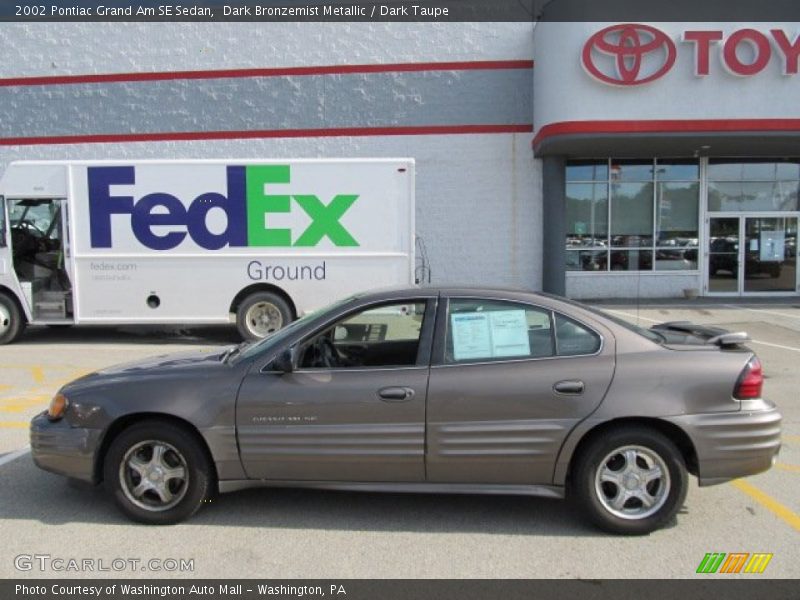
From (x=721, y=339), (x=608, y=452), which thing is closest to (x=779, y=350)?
(x=721, y=339)

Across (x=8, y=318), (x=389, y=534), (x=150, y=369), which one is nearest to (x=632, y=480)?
(x=389, y=534)

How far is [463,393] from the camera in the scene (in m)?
3.74

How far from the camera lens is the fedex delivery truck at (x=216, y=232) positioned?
1026 centimetres

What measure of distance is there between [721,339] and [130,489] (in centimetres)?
376

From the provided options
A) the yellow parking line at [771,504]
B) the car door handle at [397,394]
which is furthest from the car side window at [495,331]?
the yellow parking line at [771,504]

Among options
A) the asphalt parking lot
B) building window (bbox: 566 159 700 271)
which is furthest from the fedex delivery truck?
building window (bbox: 566 159 700 271)

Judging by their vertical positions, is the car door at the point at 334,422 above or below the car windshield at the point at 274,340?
below

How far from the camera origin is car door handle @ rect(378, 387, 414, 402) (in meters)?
3.76

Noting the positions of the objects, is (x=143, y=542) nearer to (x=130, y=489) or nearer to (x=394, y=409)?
(x=130, y=489)

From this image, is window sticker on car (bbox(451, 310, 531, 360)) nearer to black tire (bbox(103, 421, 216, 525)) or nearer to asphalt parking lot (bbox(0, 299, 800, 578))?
asphalt parking lot (bbox(0, 299, 800, 578))

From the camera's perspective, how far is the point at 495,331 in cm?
392

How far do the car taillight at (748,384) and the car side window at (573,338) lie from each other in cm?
83

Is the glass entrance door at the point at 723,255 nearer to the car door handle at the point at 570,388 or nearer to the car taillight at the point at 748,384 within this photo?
the car taillight at the point at 748,384

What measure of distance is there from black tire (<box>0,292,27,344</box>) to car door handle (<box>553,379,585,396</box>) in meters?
10.2
